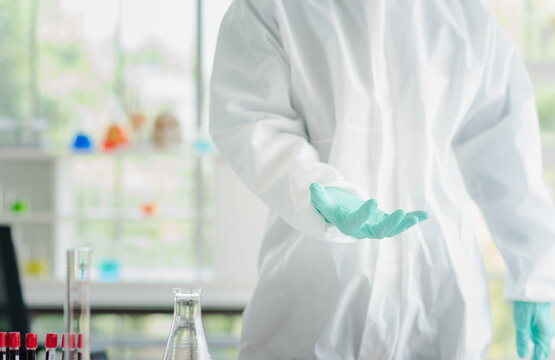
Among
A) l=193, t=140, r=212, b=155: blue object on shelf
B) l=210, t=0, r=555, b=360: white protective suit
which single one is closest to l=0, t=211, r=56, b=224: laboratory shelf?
l=193, t=140, r=212, b=155: blue object on shelf

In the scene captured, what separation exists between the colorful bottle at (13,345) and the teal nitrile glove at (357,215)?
442 mm

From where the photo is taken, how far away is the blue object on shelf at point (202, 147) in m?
3.45

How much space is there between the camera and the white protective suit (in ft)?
3.70

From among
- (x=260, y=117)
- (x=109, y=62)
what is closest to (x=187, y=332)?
(x=260, y=117)

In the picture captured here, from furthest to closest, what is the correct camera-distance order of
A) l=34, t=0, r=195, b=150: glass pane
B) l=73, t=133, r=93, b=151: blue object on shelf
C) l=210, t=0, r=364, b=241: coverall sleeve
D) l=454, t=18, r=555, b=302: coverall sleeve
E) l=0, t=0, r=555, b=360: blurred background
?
1. l=34, t=0, r=195, b=150: glass pane
2. l=73, t=133, r=93, b=151: blue object on shelf
3. l=0, t=0, r=555, b=360: blurred background
4. l=454, t=18, r=555, b=302: coverall sleeve
5. l=210, t=0, r=364, b=241: coverall sleeve

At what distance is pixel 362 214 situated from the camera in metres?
0.89

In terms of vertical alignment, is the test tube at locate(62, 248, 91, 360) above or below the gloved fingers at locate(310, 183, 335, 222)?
below

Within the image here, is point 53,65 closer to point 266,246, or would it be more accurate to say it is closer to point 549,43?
point 549,43

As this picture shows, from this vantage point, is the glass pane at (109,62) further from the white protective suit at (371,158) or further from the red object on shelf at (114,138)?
the white protective suit at (371,158)

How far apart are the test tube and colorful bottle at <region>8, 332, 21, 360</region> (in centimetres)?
6

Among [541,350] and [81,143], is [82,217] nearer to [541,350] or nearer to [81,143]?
[81,143]

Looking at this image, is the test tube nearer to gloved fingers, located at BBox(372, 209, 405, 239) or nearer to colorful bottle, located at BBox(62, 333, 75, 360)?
colorful bottle, located at BBox(62, 333, 75, 360)

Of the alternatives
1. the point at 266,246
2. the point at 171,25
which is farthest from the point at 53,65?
the point at 266,246

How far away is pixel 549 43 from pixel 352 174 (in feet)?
8.40
